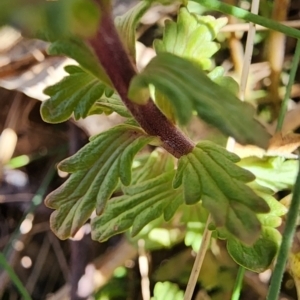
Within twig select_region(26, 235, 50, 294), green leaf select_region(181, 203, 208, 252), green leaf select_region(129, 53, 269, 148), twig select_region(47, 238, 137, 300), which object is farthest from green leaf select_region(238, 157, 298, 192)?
twig select_region(26, 235, 50, 294)

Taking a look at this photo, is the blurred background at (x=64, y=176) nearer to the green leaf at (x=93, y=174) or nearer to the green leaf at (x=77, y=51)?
the green leaf at (x=93, y=174)

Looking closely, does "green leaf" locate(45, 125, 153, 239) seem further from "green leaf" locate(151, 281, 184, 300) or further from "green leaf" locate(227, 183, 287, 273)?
"green leaf" locate(151, 281, 184, 300)

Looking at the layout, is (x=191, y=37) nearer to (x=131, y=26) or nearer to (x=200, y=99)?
(x=131, y=26)

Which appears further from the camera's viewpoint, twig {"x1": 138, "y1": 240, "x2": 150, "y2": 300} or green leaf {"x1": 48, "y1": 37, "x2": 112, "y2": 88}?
twig {"x1": 138, "y1": 240, "x2": 150, "y2": 300}

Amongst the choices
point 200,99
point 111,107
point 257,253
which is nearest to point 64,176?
point 111,107

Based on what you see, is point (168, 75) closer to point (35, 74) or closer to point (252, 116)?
point (252, 116)

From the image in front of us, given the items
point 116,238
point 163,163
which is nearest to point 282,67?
point 163,163
